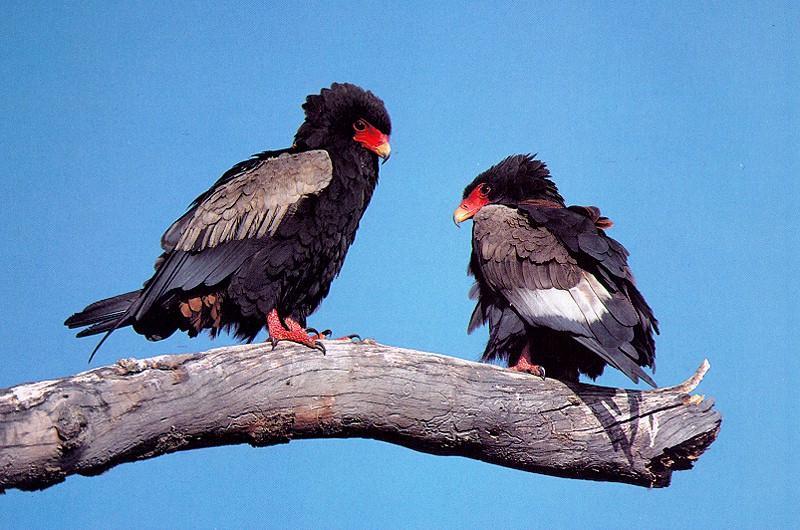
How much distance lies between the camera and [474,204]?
5.48 m

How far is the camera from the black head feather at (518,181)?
5324 mm

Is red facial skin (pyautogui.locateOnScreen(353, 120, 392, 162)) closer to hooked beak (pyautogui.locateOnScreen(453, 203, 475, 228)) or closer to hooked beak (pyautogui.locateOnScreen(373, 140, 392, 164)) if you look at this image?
hooked beak (pyautogui.locateOnScreen(373, 140, 392, 164))

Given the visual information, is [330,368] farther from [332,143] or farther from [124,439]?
[332,143]

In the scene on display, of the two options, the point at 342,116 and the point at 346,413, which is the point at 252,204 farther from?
the point at 346,413

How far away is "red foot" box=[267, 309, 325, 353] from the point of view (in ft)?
12.9

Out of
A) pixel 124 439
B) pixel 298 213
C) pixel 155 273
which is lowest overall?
pixel 124 439

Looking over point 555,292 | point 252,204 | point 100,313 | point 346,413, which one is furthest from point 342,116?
point 346,413

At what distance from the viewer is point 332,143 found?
187 inches

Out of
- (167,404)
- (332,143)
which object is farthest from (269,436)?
(332,143)

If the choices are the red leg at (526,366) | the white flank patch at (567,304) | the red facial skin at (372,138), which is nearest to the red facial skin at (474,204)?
the red facial skin at (372,138)

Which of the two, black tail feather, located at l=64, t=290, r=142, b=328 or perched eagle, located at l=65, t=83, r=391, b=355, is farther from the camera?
black tail feather, located at l=64, t=290, r=142, b=328

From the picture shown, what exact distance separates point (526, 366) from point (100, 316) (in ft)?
6.71

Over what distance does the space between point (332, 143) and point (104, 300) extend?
53.6 inches

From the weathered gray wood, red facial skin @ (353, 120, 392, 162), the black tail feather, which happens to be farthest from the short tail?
red facial skin @ (353, 120, 392, 162)
